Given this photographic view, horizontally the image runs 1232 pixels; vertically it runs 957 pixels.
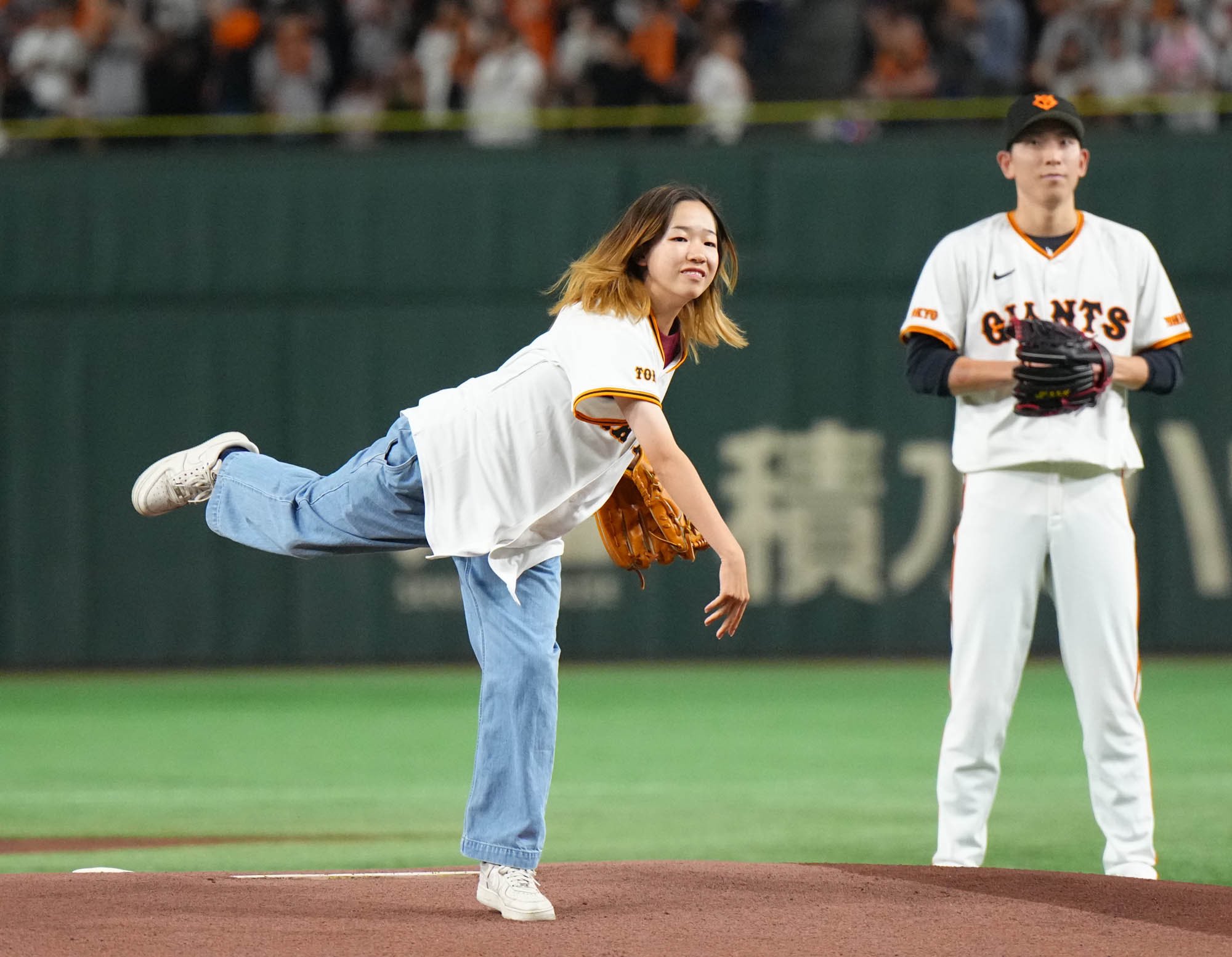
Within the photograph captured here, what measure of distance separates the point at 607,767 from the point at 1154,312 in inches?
146

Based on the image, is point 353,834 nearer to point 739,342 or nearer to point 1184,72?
point 739,342

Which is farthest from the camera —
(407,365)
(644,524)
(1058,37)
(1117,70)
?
(1058,37)

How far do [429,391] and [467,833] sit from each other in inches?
320

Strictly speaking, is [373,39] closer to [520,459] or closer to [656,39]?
[656,39]

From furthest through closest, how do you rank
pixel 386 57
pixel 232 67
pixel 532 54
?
pixel 386 57, pixel 232 67, pixel 532 54

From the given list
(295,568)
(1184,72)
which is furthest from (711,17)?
(295,568)

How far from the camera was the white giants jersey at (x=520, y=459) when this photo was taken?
4.23 metres

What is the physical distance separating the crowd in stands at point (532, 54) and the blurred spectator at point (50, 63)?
0.4 inches

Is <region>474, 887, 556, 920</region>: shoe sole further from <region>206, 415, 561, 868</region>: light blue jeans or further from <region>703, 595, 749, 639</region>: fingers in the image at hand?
<region>703, 595, 749, 639</region>: fingers

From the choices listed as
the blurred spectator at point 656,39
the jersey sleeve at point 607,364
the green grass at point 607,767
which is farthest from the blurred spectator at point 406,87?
the jersey sleeve at point 607,364

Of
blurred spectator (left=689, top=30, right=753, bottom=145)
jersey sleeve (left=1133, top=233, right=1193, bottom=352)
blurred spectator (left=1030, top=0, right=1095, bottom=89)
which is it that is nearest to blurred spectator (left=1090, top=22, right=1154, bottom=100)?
blurred spectator (left=1030, top=0, right=1095, bottom=89)

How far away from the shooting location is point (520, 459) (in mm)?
4238

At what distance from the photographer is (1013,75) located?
12.6 metres

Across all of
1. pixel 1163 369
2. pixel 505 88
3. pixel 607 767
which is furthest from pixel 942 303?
pixel 505 88
